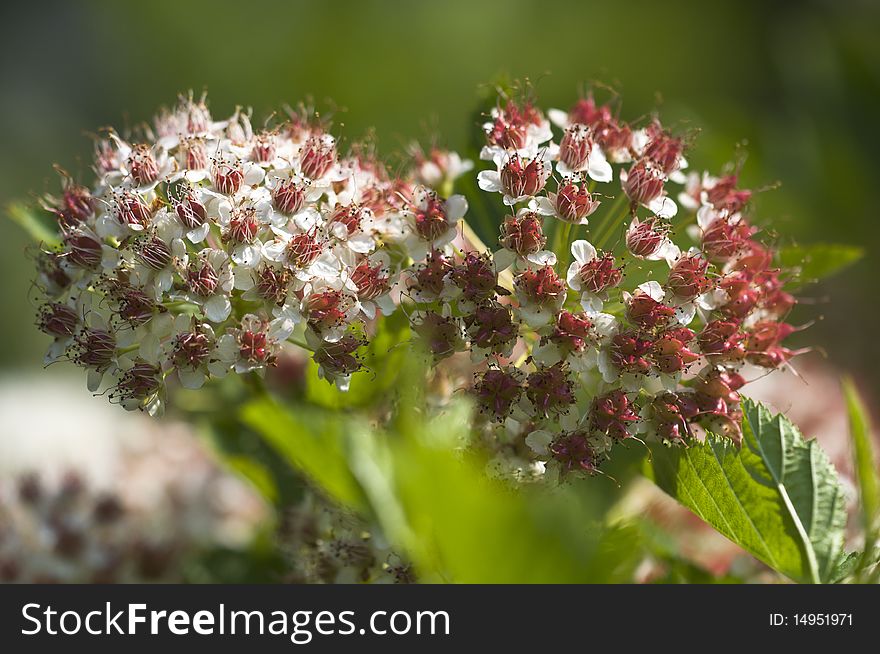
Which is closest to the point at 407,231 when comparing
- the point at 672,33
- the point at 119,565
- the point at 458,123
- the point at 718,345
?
the point at 718,345

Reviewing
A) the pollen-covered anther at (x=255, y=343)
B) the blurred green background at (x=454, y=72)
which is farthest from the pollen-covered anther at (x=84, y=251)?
the blurred green background at (x=454, y=72)

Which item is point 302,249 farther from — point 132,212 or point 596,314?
point 596,314

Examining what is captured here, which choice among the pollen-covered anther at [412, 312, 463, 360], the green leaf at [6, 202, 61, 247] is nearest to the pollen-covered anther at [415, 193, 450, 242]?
the pollen-covered anther at [412, 312, 463, 360]

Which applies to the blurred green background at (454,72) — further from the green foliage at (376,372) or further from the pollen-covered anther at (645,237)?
the green foliage at (376,372)

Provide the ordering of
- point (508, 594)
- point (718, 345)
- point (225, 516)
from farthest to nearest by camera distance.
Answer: point (225, 516) → point (718, 345) → point (508, 594)

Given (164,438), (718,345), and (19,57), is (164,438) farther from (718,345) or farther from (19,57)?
(19,57)

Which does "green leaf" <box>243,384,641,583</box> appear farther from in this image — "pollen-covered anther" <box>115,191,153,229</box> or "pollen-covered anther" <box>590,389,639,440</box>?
"pollen-covered anther" <box>115,191,153,229</box>
